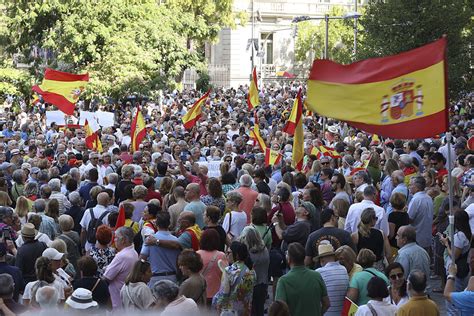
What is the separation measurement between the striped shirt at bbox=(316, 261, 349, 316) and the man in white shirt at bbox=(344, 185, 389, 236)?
2131 mm

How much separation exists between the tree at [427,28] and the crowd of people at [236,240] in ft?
36.3

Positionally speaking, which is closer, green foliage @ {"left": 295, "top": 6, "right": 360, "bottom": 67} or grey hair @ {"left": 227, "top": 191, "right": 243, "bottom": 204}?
grey hair @ {"left": 227, "top": 191, "right": 243, "bottom": 204}

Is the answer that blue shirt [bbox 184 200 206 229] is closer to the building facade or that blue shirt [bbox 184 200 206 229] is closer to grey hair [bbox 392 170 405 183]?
grey hair [bbox 392 170 405 183]

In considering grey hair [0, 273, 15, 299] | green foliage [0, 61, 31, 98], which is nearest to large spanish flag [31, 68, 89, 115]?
green foliage [0, 61, 31, 98]

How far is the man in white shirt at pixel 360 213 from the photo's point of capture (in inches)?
471

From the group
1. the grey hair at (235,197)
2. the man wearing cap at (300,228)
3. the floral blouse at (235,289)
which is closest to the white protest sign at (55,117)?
the grey hair at (235,197)

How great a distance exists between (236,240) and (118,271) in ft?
4.00

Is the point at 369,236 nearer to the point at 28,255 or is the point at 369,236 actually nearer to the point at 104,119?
the point at 28,255

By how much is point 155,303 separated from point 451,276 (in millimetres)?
2479

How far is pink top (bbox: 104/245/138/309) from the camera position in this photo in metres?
10.4

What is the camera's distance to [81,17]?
112ft

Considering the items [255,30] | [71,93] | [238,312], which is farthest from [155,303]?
[255,30]

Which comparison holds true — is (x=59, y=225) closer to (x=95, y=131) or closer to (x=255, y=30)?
(x=95, y=131)

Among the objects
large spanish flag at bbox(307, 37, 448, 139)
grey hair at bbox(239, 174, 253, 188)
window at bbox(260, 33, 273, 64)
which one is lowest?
window at bbox(260, 33, 273, 64)
